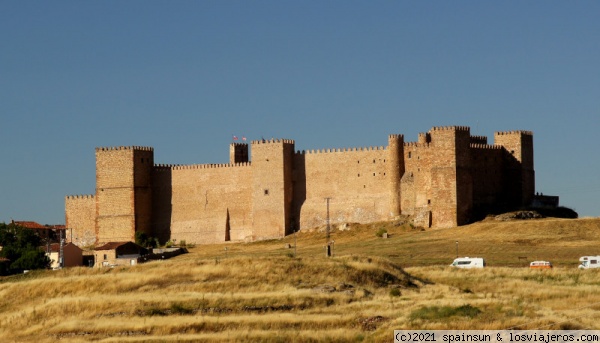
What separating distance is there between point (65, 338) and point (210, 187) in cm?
3648

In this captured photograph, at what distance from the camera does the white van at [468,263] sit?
45312mm

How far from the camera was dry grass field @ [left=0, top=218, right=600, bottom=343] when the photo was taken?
30.1m

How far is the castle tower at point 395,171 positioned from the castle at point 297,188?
49 mm

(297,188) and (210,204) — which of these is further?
(210,204)

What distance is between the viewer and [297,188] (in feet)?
214

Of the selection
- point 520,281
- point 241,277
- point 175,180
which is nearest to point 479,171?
point 175,180

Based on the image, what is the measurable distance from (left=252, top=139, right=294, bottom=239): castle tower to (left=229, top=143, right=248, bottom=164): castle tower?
17.0 ft

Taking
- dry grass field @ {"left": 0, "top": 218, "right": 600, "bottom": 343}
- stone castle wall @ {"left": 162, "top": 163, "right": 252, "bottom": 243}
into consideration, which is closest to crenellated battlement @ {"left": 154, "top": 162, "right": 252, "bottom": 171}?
stone castle wall @ {"left": 162, "top": 163, "right": 252, "bottom": 243}

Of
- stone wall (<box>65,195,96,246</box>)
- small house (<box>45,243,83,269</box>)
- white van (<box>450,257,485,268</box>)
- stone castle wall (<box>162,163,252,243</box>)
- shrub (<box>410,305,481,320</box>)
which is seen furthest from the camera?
stone wall (<box>65,195,96,246</box>)

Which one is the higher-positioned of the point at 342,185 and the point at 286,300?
the point at 342,185

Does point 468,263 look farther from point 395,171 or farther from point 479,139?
point 479,139

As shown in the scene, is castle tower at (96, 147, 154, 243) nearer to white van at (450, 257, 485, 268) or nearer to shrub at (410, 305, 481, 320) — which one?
white van at (450, 257, 485, 268)

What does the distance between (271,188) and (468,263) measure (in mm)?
20418

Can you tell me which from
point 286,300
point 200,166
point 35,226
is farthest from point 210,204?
point 286,300
